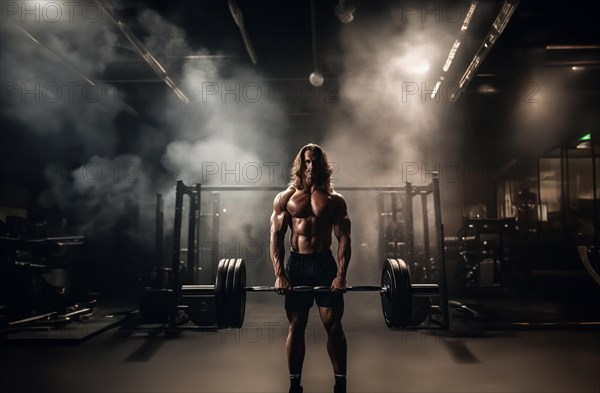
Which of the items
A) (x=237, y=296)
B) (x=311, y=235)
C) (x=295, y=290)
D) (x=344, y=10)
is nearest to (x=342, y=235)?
(x=311, y=235)

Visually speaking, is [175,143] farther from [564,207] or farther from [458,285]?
[564,207]

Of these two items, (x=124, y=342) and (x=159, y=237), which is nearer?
(x=124, y=342)

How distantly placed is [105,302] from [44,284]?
123 centimetres

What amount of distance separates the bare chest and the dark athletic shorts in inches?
8.5

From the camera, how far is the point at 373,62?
594 centimetres

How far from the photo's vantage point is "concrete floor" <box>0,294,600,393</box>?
2479 millimetres

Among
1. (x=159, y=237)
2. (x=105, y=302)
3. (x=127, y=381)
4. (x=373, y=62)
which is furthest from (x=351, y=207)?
(x=127, y=381)

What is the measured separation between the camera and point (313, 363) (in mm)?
2902

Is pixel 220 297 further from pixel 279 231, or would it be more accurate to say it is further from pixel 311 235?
pixel 311 235

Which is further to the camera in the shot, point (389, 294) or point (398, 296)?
point (389, 294)

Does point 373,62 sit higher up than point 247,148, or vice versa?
point 373,62

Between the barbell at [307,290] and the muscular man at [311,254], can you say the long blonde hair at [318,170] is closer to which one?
the muscular man at [311,254]

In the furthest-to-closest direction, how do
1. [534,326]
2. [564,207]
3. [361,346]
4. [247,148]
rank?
[564,207], [247,148], [534,326], [361,346]

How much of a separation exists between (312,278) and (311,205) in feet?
1.29
